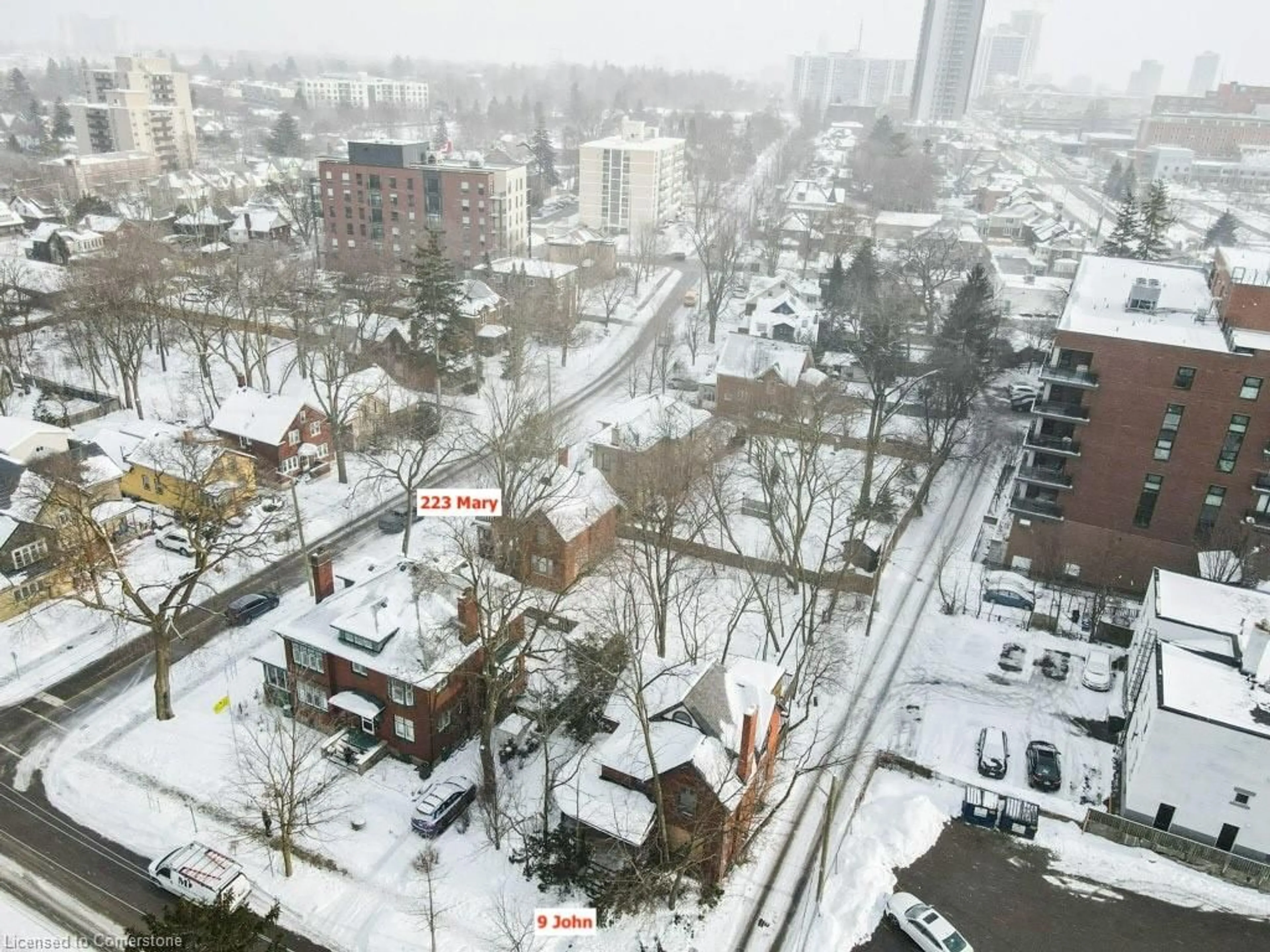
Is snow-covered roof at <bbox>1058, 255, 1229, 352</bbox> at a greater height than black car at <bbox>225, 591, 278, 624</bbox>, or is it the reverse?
snow-covered roof at <bbox>1058, 255, 1229, 352</bbox>

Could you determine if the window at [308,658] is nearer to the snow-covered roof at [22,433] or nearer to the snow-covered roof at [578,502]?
the snow-covered roof at [578,502]

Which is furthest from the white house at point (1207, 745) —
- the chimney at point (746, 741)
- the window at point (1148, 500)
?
the chimney at point (746, 741)

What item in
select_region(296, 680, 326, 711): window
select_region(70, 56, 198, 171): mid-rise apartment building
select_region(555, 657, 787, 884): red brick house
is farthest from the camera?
select_region(70, 56, 198, 171): mid-rise apartment building

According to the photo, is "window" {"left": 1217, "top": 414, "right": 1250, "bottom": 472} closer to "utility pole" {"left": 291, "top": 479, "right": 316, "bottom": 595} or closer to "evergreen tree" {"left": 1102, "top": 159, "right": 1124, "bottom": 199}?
"utility pole" {"left": 291, "top": 479, "right": 316, "bottom": 595}

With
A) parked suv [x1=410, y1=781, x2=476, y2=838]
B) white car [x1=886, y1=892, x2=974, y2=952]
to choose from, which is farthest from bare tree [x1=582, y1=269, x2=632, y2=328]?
white car [x1=886, y1=892, x2=974, y2=952]

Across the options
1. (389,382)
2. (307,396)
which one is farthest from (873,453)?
(307,396)

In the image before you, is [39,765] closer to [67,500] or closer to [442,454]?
[67,500]

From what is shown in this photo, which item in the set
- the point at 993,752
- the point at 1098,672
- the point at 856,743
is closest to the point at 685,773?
the point at 856,743
